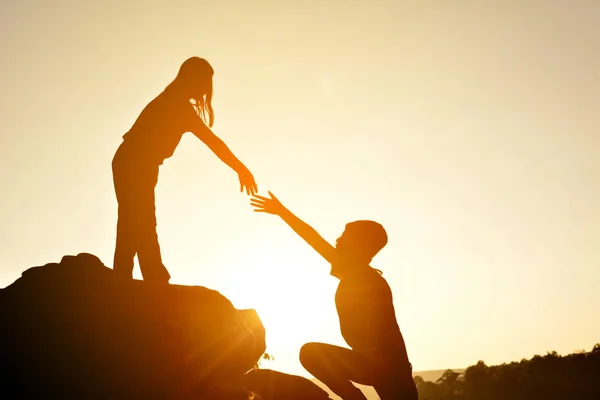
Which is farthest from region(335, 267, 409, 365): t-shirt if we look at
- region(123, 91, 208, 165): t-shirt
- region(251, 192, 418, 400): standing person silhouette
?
region(123, 91, 208, 165): t-shirt

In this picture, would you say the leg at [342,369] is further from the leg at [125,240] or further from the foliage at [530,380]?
the foliage at [530,380]

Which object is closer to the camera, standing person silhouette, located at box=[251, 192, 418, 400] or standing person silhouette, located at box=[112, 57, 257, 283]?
standing person silhouette, located at box=[251, 192, 418, 400]

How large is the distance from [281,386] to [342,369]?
67.9 inches

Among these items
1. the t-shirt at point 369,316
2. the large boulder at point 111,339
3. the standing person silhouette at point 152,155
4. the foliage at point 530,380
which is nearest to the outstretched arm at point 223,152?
the standing person silhouette at point 152,155

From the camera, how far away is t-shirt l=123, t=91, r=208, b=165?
8320mm

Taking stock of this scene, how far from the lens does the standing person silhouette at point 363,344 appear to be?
6.14m

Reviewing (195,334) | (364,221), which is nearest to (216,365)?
(195,334)

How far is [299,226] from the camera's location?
7.18 metres

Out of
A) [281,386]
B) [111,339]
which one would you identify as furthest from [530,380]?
[111,339]

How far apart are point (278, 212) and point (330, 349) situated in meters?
1.94

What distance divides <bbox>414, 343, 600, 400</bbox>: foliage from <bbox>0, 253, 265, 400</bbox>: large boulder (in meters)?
57.7

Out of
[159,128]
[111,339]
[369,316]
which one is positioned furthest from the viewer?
[159,128]

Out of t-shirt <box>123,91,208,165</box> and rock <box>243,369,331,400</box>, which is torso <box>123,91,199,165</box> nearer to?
t-shirt <box>123,91,208,165</box>

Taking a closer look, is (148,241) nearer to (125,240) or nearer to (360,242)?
(125,240)
